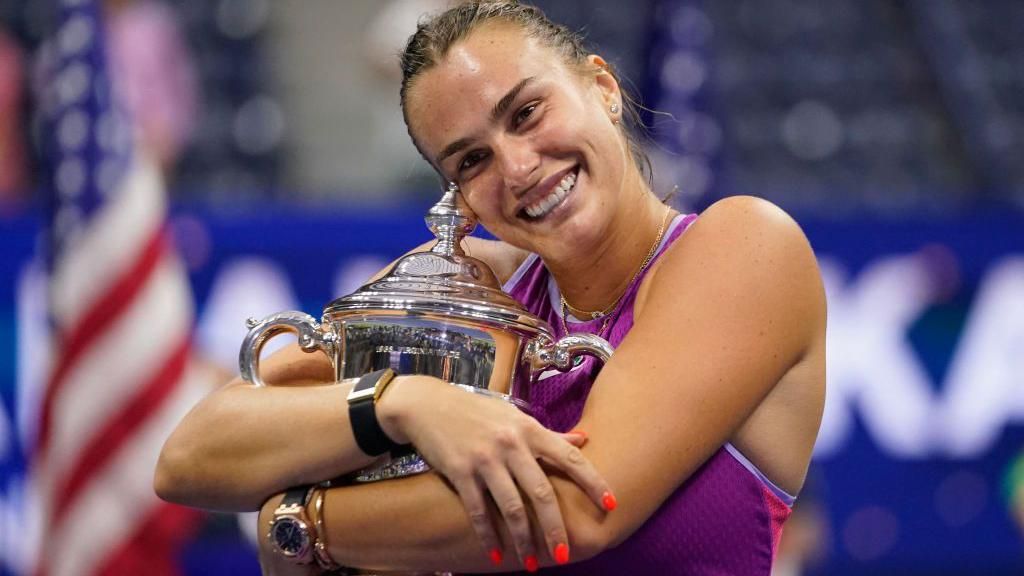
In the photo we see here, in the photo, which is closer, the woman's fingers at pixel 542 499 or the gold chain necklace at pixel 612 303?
the woman's fingers at pixel 542 499

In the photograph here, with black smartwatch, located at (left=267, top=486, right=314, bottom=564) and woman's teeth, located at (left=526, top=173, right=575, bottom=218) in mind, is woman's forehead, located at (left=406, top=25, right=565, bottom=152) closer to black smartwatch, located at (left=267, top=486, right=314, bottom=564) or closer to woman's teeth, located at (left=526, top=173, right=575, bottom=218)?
woman's teeth, located at (left=526, top=173, right=575, bottom=218)

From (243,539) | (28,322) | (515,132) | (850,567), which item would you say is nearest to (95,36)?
(28,322)

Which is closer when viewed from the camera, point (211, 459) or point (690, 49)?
point (211, 459)

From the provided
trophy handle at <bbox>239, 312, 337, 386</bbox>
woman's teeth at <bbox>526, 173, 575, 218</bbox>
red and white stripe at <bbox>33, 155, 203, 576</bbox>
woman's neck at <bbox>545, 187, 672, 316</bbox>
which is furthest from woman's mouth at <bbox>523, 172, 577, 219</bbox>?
red and white stripe at <bbox>33, 155, 203, 576</bbox>

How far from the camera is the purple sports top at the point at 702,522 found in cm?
150

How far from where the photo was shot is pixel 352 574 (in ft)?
4.89

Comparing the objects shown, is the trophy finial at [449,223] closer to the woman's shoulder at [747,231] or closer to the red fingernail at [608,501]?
the woman's shoulder at [747,231]

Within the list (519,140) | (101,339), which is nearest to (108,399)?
(101,339)

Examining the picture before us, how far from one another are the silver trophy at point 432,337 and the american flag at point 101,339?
1.80 meters

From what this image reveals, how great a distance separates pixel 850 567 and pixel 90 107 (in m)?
2.55

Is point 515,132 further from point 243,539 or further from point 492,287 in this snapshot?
point 243,539

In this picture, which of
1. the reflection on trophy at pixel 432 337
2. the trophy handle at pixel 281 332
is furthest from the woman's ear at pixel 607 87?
the trophy handle at pixel 281 332

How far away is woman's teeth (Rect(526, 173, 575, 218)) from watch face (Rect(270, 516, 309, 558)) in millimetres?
450

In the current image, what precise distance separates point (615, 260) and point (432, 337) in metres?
0.34
